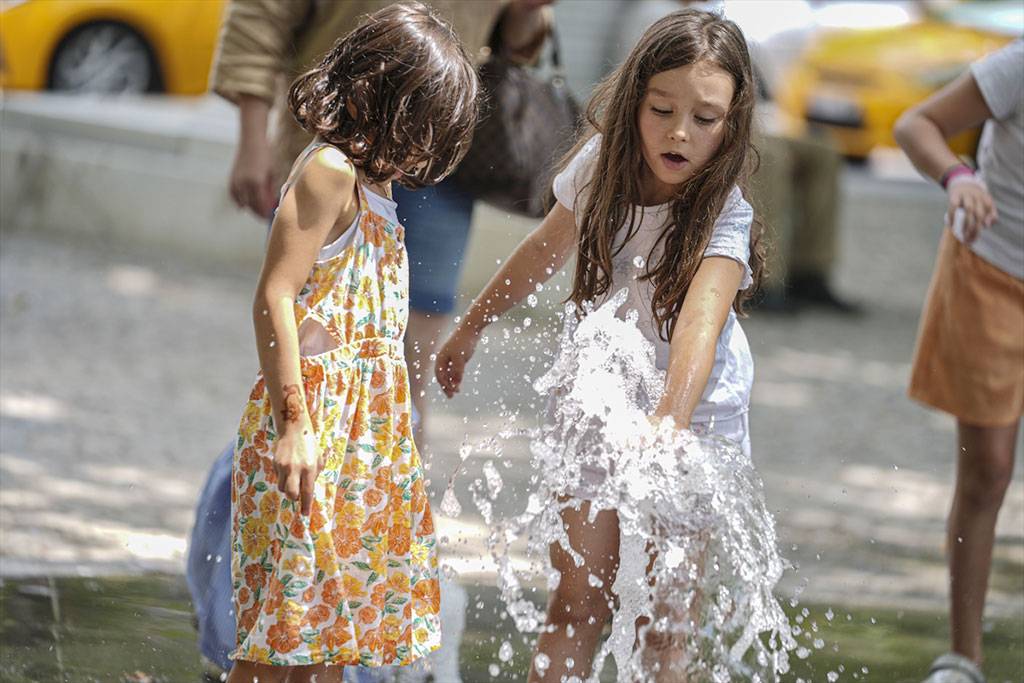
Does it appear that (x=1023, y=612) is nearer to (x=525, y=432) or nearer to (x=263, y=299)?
(x=525, y=432)

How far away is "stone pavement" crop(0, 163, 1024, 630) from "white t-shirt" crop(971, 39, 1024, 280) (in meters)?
1.15

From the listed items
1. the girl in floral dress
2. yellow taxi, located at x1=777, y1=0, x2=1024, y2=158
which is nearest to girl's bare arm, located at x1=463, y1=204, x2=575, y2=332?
the girl in floral dress

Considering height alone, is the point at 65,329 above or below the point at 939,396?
below

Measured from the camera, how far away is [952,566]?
11.6 feet

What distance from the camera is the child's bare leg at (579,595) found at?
267cm

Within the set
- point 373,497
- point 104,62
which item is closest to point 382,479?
point 373,497

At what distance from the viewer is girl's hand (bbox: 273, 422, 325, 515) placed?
7.55 ft

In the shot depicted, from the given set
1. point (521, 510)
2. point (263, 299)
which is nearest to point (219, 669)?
point (521, 510)

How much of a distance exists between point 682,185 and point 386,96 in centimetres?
51

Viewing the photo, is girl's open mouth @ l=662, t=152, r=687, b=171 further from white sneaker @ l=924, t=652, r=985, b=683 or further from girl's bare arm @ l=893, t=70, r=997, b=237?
white sneaker @ l=924, t=652, r=985, b=683

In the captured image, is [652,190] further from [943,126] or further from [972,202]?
[943,126]

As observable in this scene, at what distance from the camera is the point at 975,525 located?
3496mm

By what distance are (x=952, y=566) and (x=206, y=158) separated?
5.87 m

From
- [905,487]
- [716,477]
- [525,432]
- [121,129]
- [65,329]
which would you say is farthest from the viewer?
[121,129]
